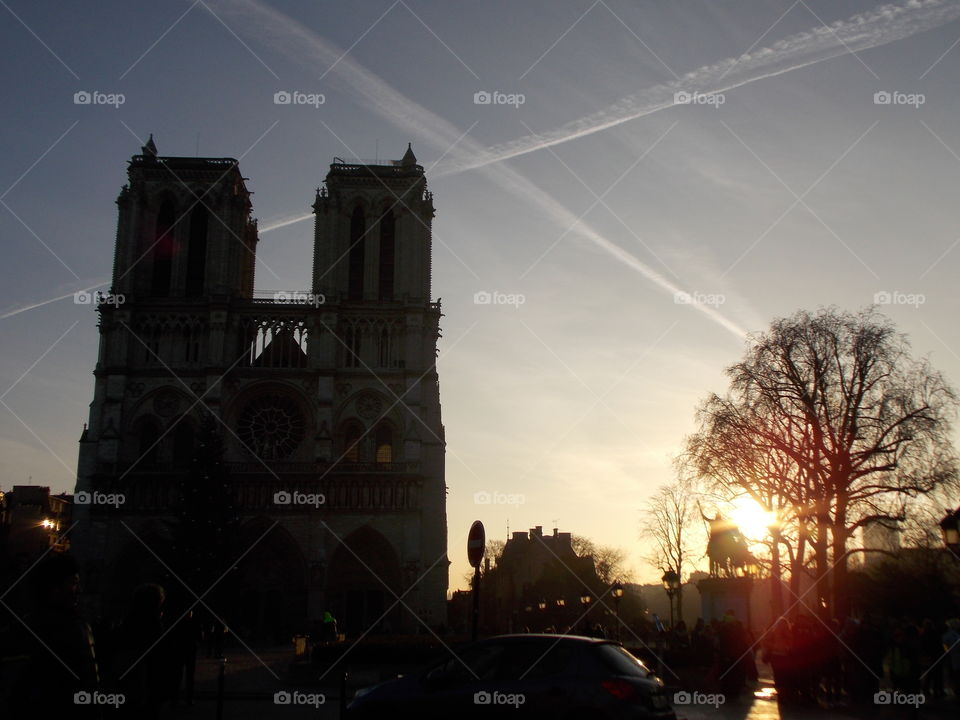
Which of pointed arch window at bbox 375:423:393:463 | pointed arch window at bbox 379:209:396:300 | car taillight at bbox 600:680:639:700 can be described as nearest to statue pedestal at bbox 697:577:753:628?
pointed arch window at bbox 375:423:393:463

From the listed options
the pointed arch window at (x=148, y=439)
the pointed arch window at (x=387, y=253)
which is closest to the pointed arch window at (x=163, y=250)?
the pointed arch window at (x=148, y=439)

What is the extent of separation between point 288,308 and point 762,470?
3254 cm

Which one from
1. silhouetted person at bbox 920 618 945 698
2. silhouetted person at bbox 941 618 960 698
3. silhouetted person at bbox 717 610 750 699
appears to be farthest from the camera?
silhouetted person at bbox 920 618 945 698

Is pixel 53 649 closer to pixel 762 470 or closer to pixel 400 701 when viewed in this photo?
pixel 400 701

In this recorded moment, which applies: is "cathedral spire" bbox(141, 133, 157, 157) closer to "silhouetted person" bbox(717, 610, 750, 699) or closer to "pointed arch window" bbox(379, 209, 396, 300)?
"pointed arch window" bbox(379, 209, 396, 300)

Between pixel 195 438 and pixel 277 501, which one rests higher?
pixel 195 438

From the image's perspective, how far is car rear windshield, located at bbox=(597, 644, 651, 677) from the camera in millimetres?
9545

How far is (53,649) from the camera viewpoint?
4887 millimetres

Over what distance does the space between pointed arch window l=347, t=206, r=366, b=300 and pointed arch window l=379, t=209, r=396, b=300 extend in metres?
1.22

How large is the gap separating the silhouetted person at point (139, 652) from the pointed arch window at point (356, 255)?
4875cm

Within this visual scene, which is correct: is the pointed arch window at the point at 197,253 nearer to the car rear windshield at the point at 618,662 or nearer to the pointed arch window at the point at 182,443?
the pointed arch window at the point at 182,443

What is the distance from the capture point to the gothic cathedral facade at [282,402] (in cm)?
5028

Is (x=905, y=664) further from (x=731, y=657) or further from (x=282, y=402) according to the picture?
(x=282, y=402)

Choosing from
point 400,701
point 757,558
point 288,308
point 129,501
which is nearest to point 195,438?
point 129,501
